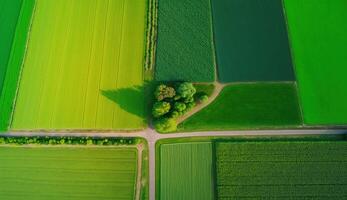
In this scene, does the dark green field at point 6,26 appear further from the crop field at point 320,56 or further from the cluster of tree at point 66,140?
the crop field at point 320,56

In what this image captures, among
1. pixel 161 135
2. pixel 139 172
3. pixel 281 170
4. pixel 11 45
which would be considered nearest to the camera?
pixel 281 170

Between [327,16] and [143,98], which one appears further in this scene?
[327,16]

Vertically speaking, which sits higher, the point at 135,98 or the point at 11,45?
the point at 11,45

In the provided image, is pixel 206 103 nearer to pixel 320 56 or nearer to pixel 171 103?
pixel 171 103

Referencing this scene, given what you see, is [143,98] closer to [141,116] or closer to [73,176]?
[141,116]

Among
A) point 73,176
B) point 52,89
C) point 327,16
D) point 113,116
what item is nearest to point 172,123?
point 113,116

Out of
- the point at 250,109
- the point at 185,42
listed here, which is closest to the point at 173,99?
the point at 185,42
